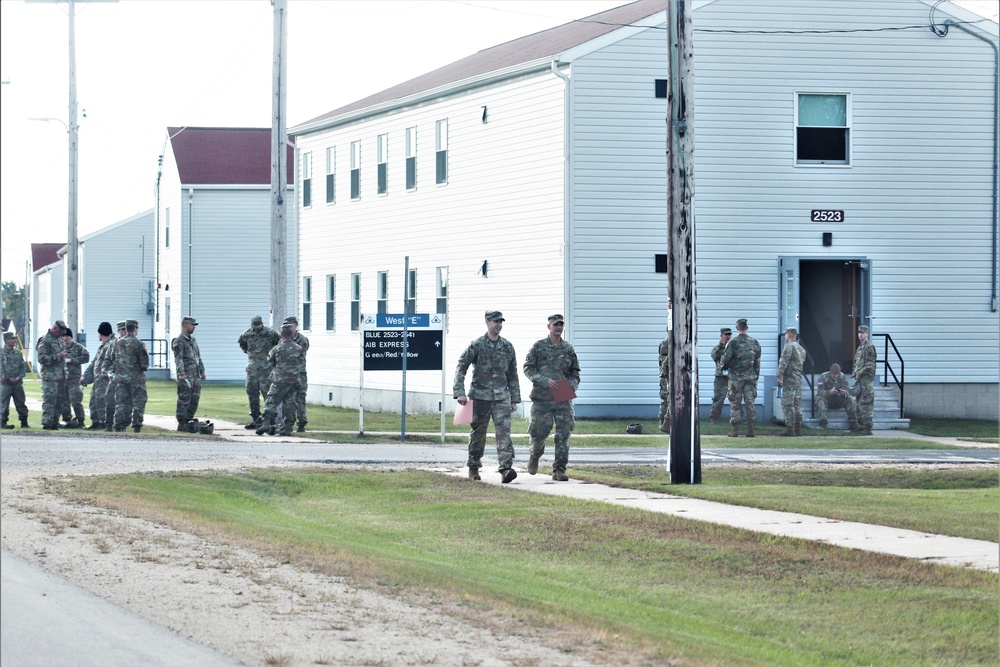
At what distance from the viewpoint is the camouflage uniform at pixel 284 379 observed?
79.6 feet

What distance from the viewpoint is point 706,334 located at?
2883cm

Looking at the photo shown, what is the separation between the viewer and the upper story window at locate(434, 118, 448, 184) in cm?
3275

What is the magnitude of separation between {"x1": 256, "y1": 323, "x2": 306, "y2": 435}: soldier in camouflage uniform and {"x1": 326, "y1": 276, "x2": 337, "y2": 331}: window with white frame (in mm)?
12827

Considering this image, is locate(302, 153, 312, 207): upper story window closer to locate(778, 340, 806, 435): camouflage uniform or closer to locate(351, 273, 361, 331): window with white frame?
locate(351, 273, 361, 331): window with white frame

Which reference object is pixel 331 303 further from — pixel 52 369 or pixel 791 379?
pixel 791 379

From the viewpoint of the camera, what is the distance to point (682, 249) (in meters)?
17.0

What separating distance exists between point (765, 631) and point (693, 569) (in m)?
2.08

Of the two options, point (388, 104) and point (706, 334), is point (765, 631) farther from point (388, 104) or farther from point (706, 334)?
point (388, 104)

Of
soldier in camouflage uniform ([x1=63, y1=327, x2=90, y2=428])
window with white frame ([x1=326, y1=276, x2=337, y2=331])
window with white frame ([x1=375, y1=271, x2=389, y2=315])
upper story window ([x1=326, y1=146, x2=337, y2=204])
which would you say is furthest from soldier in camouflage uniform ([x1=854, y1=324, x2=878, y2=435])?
upper story window ([x1=326, y1=146, x2=337, y2=204])

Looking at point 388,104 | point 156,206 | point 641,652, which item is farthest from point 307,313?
point 641,652

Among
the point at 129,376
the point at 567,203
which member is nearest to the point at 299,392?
the point at 129,376

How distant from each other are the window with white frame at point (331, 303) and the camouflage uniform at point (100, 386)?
40.7ft

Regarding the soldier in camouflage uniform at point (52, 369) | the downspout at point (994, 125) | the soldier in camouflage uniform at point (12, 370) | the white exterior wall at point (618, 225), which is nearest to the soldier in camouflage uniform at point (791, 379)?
the white exterior wall at point (618, 225)

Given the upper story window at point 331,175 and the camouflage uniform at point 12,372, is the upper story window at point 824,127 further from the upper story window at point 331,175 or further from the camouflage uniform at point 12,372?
the camouflage uniform at point 12,372
